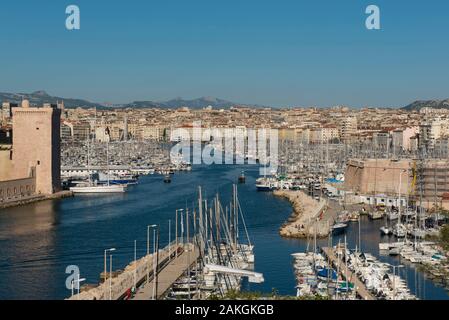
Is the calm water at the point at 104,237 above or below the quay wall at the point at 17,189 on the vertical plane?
below

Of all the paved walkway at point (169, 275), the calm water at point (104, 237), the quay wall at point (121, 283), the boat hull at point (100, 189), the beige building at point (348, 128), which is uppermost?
the beige building at point (348, 128)

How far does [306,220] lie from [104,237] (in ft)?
8.88

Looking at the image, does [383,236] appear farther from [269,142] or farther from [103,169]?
[269,142]

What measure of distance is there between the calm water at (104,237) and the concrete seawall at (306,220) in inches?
7.3

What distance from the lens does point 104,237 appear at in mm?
9312

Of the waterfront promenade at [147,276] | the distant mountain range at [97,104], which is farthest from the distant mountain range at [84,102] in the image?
the waterfront promenade at [147,276]

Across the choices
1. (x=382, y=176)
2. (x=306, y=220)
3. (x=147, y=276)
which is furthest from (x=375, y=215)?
(x=147, y=276)

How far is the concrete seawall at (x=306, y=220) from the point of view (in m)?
9.50

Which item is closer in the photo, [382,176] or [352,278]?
[352,278]

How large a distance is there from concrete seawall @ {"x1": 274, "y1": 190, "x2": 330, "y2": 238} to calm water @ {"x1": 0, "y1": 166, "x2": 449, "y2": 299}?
19cm

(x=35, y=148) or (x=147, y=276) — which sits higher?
(x=35, y=148)

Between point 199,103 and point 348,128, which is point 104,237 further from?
point 199,103

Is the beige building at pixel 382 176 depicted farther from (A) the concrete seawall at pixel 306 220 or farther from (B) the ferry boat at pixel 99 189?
(B) the ferry boat at pixel 99 189

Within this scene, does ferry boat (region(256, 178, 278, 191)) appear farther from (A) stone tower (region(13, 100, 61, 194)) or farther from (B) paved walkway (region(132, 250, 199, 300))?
(B) paved walkway (region(132, 250, 199, 300))
